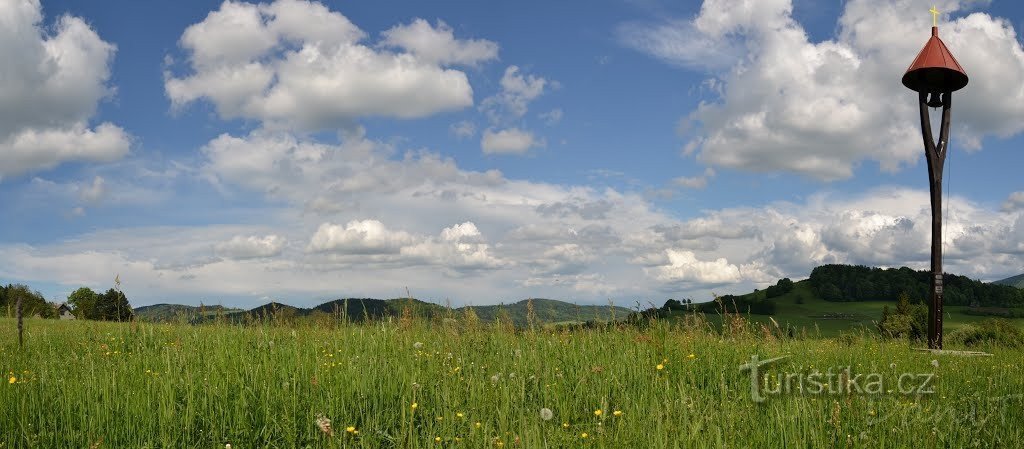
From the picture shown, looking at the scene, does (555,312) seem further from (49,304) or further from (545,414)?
(49,304)

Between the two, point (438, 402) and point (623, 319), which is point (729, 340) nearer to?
point (623, 319)

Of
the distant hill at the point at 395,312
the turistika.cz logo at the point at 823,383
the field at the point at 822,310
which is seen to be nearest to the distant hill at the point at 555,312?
the distant hill at the point at 395,312

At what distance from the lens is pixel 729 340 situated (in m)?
10.1

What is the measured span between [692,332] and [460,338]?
372 cm

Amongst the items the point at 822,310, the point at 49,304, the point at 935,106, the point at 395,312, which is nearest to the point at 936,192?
the point at 935,106

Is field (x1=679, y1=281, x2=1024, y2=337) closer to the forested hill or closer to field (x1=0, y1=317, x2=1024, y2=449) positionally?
the forested hill

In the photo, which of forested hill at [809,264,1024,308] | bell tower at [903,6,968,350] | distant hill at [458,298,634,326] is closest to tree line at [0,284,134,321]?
distant hill at [458,298,634,326]

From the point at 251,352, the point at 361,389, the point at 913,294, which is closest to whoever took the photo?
the point at 361,389

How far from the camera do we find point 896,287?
3499 inches

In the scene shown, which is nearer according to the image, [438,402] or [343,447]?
[343,447]

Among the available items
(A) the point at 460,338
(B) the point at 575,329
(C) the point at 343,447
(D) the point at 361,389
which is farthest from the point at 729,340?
(C) the point at 343,447

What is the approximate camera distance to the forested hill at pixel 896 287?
279ft

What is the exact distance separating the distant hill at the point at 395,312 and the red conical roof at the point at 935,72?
520 inches

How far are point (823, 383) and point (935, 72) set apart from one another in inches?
547
